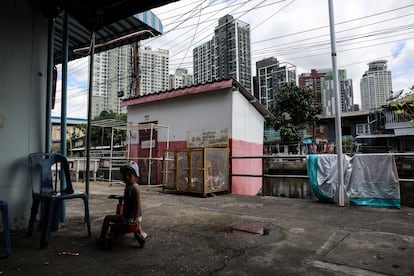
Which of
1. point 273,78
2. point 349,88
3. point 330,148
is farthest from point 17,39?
point 349,88

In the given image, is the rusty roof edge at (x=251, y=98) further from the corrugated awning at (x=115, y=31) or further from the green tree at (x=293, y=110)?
the green tree at (x=293, y=110)

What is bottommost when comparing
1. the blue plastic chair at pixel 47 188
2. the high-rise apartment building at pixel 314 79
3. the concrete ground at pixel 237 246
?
the concrete ground at pixel 237 246

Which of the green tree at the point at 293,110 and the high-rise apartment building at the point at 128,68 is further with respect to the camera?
the green tree at the point at 293,110

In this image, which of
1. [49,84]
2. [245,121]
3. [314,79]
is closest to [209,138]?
[245,121]

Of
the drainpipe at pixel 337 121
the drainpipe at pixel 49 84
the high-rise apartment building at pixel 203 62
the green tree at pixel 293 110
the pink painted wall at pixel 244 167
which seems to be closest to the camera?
the drainpipe at pixel 49 84

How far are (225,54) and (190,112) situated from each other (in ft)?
15.0

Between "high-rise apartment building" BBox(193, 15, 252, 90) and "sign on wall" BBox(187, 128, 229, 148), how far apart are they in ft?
11.0

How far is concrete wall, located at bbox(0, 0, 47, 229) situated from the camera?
3.29m

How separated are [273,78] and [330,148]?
8.11m

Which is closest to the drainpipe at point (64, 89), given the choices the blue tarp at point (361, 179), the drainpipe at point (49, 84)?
the drainpipe at point (49, 84)

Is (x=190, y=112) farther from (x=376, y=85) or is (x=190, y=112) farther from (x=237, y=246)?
(x=376, y=85)

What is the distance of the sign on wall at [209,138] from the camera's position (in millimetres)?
7859

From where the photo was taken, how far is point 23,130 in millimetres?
3463

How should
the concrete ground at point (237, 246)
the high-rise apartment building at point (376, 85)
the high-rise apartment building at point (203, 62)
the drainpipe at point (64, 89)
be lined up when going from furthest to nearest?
the high-rise apartment building at point (376, 85) < the high-rise apartment building at point (203, 62) < the drainpipe at point (64, 89) < the concrete ground at point (237, 246)
